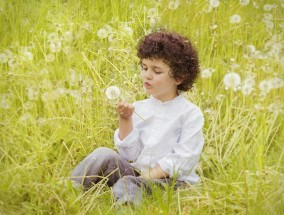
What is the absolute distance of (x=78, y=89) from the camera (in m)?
2.73

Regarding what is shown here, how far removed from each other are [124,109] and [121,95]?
1.85 feet

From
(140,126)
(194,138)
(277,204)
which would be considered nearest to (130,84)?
(140,126)

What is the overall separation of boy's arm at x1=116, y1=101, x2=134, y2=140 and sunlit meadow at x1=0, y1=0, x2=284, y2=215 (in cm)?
22

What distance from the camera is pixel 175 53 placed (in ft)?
7.28

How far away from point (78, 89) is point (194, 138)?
2.61ft

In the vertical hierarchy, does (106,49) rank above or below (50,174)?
above

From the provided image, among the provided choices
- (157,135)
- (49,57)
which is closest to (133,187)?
(157,135)

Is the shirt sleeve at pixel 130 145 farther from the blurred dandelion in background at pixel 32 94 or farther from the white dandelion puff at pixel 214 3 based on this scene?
the white dandelion puff at pixel 214 3

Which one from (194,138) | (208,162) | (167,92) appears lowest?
(208,162)

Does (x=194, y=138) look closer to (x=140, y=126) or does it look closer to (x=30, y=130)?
(x=140, y=126)

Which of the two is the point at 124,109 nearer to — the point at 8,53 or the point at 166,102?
the point at 166,102

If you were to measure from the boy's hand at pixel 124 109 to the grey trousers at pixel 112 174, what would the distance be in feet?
0.57

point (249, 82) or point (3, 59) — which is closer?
point (249, 82)

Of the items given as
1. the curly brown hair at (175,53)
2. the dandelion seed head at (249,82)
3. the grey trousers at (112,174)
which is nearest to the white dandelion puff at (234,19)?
the dandelion seed head at (249,82)
